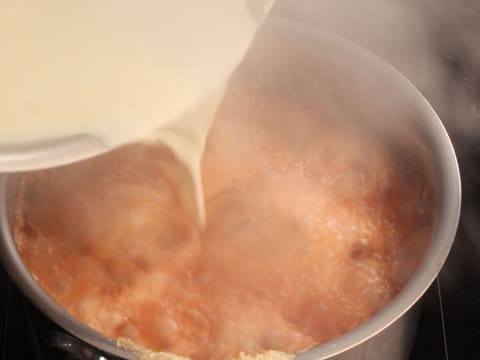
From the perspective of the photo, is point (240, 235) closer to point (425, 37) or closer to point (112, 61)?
point (112, 61)

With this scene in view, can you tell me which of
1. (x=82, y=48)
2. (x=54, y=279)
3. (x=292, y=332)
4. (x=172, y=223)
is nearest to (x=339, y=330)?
(x=292, y=332)

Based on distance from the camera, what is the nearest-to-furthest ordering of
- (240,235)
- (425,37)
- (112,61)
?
(112,61) → (240,235) → (425,37)

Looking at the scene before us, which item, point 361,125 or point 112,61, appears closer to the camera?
point 112,61

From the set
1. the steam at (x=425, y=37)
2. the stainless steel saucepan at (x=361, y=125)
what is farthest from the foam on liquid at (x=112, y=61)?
the steam at (x=425, y=37)

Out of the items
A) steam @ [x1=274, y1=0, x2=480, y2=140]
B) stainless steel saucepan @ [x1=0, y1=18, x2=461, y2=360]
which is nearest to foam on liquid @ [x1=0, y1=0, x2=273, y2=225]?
stainless steel saucepan @ [x1=0, y1=18, x2=461, y2=360]

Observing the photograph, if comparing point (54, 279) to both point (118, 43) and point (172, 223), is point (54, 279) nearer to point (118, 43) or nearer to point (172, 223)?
point (172, 223)

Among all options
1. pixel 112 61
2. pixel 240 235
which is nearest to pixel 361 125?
pixel 240 235
